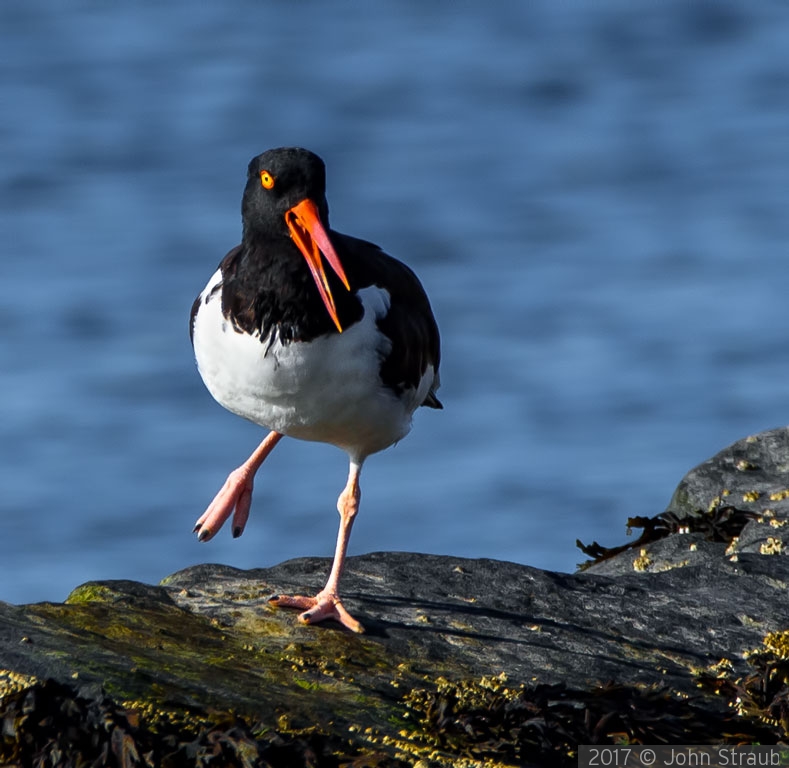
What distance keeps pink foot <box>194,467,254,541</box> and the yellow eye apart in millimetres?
1443


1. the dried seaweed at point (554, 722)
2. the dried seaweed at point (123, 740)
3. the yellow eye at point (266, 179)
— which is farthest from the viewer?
the yellow eye at point (266, 179)

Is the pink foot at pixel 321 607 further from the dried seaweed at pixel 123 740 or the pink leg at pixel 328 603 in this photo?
the dried seaweed at pixel 123 740

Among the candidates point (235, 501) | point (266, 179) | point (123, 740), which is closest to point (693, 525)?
point (235, 501)

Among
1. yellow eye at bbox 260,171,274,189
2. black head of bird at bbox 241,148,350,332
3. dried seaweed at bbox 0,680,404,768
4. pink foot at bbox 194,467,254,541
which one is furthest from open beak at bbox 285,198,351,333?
dried seaweed at bbox 0,680,404,768

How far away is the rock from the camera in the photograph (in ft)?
11.8

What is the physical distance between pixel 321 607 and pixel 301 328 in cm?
109

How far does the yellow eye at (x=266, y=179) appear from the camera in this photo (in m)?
5.32

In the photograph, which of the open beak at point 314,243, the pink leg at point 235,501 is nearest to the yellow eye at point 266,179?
the open beak at point 314,243

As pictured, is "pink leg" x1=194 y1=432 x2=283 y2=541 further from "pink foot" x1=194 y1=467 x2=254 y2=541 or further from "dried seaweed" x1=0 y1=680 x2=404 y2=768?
"dried seaweed" x1=0 y1=680 x2=404 y2=768

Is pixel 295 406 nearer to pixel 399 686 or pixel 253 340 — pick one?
pixel 253 340

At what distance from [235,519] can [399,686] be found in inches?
86.2

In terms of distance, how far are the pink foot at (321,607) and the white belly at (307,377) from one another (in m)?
0.75

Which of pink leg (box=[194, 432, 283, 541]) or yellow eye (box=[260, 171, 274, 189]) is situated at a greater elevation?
yellow eye (box=[260, 171, 274, 189])

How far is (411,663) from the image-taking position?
4.48m
